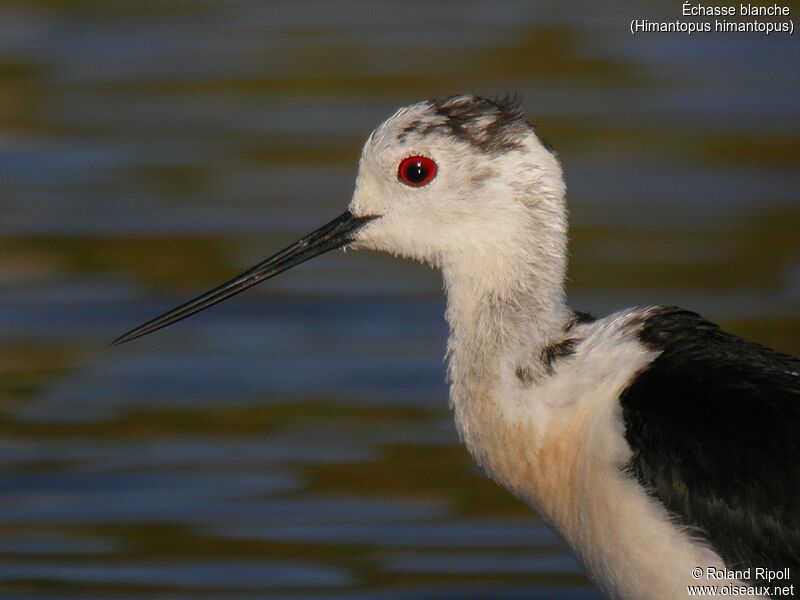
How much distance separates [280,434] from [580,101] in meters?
5.50

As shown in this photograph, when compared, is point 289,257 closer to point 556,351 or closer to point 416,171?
point 416,171

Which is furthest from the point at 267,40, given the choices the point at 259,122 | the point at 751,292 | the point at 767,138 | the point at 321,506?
the point at 321,506

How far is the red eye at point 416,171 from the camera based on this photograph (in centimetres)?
647

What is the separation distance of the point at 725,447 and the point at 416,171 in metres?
1.47

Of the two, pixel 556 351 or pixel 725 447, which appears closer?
pixel 725 447

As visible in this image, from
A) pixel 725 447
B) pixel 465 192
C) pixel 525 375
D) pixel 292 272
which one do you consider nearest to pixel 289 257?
pixel 465 192

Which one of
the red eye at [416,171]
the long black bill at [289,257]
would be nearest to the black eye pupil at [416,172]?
the red eye at [416,171]

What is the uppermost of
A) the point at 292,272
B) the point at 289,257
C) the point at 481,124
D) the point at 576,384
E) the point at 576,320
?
the point at 481,124

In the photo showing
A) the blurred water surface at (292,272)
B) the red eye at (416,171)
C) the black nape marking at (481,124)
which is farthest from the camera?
the blurred water surface at (292,272)

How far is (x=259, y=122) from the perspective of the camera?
14164mm

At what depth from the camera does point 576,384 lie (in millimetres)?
6039

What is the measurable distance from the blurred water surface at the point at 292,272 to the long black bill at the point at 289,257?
1306mm

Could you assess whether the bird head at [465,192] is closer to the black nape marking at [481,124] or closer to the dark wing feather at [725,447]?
the black nape marking at [481,124]

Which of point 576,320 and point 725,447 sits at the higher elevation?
point 576,320
